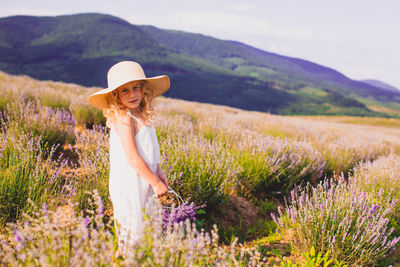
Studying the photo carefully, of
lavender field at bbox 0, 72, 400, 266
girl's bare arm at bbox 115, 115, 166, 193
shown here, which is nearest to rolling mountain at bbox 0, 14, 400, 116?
lavender field at bbox 0, 72, 400, 266

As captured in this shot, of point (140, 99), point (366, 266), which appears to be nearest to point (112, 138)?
point (140, 99)

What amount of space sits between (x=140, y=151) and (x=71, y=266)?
0.88 meters

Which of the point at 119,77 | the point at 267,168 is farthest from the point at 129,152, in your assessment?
the point at 267,168

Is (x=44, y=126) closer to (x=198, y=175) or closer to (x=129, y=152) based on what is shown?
(x=198, y=175)

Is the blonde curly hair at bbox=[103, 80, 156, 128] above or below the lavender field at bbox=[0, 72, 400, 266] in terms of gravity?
above

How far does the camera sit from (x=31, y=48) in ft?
588

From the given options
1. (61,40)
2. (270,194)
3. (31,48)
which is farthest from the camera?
(61,40)

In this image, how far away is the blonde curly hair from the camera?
2010 millimetres

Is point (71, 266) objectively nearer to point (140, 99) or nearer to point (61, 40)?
point (140, 99)

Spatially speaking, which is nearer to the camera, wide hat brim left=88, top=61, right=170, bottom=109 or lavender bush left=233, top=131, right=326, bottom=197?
wide hat brim left=88, top=61, right=170, bottom=109

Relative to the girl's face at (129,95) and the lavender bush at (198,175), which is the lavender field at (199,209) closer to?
the lavender bush at (198,175)

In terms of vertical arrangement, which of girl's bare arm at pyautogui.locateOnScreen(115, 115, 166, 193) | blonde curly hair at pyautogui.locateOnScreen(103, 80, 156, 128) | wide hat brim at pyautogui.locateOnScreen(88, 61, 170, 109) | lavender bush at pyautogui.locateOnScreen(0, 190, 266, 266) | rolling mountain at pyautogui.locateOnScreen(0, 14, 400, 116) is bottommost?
lavender bush at pyautogui.locateOnScreen(0, 190, 266, 266)

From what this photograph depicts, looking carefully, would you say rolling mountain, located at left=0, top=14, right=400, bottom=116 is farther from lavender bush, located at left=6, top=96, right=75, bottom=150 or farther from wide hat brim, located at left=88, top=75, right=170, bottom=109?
wide hat brim, located at left=88, top=75, right=170, bottom=109

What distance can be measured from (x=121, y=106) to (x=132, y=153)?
44cm
